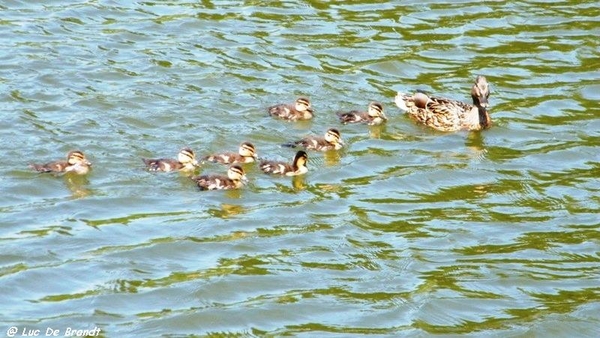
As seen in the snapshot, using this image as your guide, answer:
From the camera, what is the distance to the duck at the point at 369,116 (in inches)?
503

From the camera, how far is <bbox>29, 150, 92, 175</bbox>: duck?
11117 millimetres

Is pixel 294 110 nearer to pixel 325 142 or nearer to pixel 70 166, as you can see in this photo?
pixel 325 142

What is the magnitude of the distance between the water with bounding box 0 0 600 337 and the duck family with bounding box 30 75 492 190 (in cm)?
12

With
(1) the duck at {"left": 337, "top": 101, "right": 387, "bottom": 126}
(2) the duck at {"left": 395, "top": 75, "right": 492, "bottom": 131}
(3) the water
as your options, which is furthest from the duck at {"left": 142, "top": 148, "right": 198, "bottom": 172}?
(2) the duck at {"left": 395, "top": 75, "right": 492, "bottom": 131}

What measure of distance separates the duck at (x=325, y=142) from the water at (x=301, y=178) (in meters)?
0.10

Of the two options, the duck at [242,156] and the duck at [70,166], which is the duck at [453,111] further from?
the duck at [70,166]

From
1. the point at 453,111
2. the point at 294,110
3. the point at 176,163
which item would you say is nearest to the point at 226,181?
the point at 176,163

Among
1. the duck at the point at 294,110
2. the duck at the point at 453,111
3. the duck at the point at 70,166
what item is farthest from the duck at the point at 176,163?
the duck at the point at 453,111

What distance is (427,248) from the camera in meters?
10.1

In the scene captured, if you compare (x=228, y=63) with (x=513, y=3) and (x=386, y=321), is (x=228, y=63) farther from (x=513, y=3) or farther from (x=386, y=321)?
(x=386, y=321)

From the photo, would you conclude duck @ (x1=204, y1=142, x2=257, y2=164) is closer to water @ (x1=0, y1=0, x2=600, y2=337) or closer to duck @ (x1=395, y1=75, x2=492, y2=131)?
water @ (x1=0, y1=0, x2=600, y2=337)

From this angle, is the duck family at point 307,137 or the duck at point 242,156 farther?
the duck at point 242,156

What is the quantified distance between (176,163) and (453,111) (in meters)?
3.04

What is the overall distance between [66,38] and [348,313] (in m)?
6.43
